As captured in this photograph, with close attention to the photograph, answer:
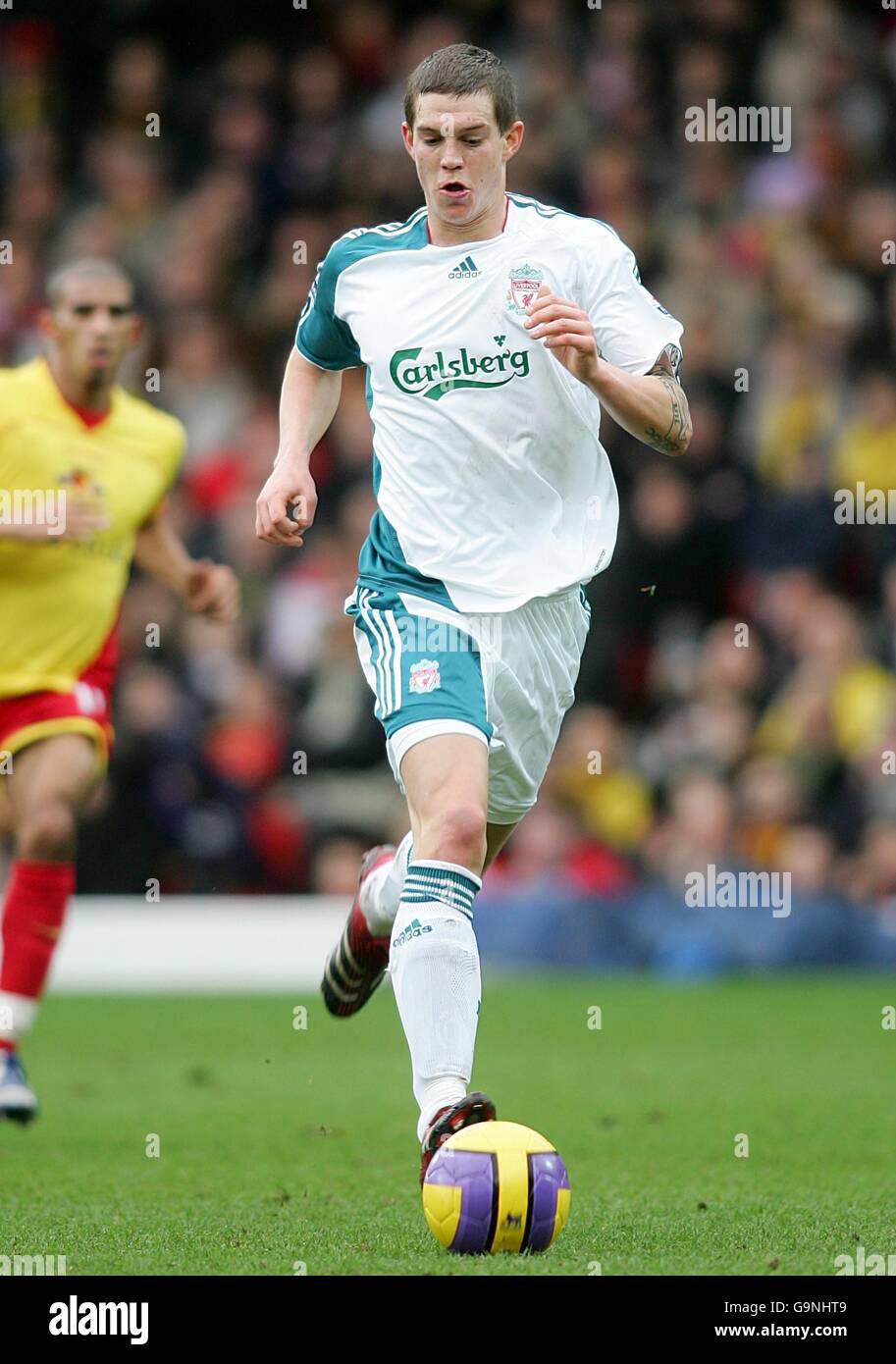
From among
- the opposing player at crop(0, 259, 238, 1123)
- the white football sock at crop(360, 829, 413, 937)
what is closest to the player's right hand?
the white football sock at crop(360, 829, 413, 937)

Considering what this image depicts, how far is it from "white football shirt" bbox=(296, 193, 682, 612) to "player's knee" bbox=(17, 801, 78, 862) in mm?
2300

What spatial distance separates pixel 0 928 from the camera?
766 cm

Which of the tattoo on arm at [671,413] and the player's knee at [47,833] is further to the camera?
the player's knee at [47,833]

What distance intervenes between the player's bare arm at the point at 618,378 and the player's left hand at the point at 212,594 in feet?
8.58

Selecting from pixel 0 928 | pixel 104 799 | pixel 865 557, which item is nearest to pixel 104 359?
pixel 0 928

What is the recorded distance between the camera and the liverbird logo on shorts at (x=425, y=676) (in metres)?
5.37

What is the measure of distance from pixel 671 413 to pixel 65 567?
135 inches

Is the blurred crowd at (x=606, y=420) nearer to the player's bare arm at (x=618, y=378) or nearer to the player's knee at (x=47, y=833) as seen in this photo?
the player's knee at (x=47, y=833)

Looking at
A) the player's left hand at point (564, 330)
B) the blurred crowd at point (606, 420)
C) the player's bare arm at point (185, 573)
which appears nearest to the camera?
the player's left hand at point (564, 330)
